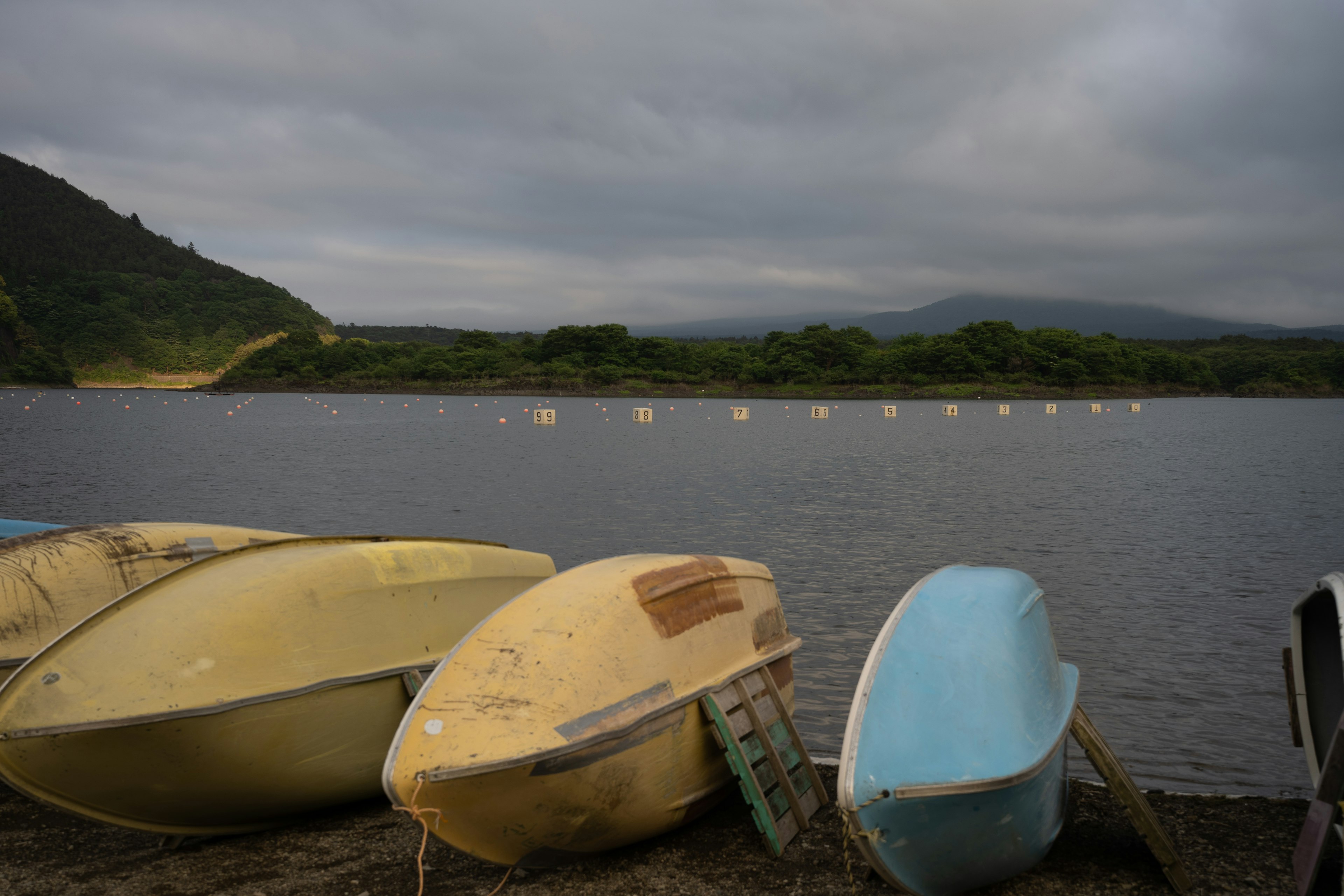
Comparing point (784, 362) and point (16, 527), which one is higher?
point (784, 362)

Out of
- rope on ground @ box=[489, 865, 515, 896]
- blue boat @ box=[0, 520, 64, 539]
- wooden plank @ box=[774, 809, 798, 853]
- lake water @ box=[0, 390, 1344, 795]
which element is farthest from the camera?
lake water @ box=[0, 390, 1344, 795]

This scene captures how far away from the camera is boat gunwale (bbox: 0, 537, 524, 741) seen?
487cm

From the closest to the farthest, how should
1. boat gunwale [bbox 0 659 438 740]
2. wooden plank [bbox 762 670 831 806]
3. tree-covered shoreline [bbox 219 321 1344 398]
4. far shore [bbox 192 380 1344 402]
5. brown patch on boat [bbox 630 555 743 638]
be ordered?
boat gunwale [bbox 0 659 438 740] → brown patch on boat [bbox 630 555 743 638] → wooden plank [bbox 762 670 831 806] → far shore [bbox 192 380 1344 402] → tree-covered shoreline [bbox 219 321 1344 398]

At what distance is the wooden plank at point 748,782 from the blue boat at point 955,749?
867 mm

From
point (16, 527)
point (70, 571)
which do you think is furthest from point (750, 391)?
point (70, 571)

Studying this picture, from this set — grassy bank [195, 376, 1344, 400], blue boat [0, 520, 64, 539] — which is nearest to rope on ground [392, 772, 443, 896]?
blue boat [0, 520, 64, 539]

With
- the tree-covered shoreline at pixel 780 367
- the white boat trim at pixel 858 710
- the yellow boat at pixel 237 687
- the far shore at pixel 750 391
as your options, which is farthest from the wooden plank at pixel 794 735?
the tree-covered shoreline at pixel 780 367

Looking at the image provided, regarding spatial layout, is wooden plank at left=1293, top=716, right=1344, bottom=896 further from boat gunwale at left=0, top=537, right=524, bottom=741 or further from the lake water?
boat gunwale at left=0, top=537, right=524, bottom=741

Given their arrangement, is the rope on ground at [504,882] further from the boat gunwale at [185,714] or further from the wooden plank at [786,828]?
the wooden plank at [786,828]

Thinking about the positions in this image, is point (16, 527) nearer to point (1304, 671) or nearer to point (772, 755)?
point (772, 755)

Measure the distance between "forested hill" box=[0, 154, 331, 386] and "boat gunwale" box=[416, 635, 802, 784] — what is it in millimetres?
181016

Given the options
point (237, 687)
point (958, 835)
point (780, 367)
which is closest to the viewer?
point (958, 835)

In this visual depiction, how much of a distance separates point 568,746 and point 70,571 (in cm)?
432

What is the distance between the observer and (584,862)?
17.5 ft
